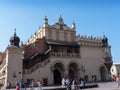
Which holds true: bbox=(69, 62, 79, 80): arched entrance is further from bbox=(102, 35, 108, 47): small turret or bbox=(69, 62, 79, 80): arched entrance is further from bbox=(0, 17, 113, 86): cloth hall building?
bbox=(102, 35, 108, 47): small turret

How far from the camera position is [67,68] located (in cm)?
3947

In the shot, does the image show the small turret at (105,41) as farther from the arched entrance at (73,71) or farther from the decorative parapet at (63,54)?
the arched entrance at (73,71)

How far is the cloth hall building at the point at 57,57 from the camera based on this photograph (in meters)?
34.0

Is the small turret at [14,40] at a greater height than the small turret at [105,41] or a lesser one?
lesser

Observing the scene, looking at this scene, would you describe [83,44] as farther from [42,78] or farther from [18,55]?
[18,55]

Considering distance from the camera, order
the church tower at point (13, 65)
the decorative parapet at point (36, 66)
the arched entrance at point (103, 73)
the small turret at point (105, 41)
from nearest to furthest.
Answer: the church tower at point (13, 65), the decorative parapet at point (36, 66), the arched entrance at point (103, 73), the small turret at point (105, 41)

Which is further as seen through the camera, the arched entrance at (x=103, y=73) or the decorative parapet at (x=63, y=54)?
the arched entrance at (x=103, y=73)

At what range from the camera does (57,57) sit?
38750 mm

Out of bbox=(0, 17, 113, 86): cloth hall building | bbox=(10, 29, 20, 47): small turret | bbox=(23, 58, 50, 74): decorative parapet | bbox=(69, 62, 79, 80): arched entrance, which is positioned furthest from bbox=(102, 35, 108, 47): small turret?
bbox=(10, 29, 20, 47): small turret

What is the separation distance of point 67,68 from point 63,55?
289 cm

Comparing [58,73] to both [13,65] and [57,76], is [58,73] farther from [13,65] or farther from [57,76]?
[13,65]

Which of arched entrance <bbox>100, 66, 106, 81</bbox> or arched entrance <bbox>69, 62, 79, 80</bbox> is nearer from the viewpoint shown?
arched entrance <bbox>69, 62, 79, 80</bbox>

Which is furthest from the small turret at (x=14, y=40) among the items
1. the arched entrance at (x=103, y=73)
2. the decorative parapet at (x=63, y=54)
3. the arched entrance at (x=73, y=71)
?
the arched entrance at (x=103, y=73)

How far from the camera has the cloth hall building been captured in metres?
34.0
